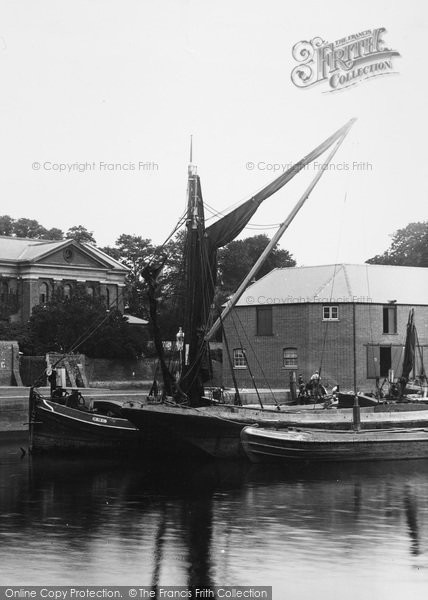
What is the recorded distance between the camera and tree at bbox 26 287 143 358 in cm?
6600

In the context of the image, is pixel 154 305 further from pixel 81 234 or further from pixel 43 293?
pixel 81 234

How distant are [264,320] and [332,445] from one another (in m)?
26.4

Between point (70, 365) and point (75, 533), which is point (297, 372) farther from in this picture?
point (75, 533)

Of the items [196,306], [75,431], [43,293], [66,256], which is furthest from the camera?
[66,256]

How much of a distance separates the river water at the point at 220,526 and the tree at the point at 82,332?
104 ft

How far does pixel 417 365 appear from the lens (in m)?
58.5

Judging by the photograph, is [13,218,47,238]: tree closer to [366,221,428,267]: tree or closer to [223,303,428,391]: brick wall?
[366,221,428,267]: tree

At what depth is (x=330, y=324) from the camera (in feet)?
186

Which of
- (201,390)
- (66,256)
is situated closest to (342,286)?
(201,390)

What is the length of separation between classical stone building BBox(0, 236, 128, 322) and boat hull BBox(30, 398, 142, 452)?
4730cm

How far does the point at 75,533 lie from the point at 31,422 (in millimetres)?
15142

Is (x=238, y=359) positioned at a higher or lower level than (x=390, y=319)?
lower

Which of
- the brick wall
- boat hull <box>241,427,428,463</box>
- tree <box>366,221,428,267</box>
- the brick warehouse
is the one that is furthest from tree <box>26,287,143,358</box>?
boat hull <box>241,427,428,463</box>

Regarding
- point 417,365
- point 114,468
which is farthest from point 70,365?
point 114,468
